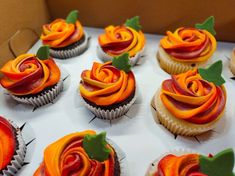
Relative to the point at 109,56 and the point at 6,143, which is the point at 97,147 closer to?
the point at 6,143

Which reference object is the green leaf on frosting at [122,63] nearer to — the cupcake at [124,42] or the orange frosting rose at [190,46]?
the cupcake at [124,42]

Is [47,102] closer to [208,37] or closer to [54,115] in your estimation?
[54,115]

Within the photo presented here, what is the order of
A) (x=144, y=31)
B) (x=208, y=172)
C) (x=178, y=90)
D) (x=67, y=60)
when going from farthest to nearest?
(x=144, y=31) → (x=67, y=60) → (x=178, y=90) → (x=208, y=172)

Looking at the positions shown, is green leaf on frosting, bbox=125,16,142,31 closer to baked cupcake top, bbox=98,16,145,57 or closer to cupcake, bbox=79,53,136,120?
baked cupcake top, bbox=98,16,145,57

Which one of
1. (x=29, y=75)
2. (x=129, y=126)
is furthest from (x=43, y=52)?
(x=129, y=126)

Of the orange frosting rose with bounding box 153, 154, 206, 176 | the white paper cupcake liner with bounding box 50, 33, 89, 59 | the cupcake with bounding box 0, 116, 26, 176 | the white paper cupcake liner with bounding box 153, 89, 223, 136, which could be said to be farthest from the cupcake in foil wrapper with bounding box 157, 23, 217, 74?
the cupcake with bounding box 0, 116, 26, 176

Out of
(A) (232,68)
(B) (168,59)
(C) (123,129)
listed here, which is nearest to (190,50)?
(B) (168,59)

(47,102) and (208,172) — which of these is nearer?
(208,172)
